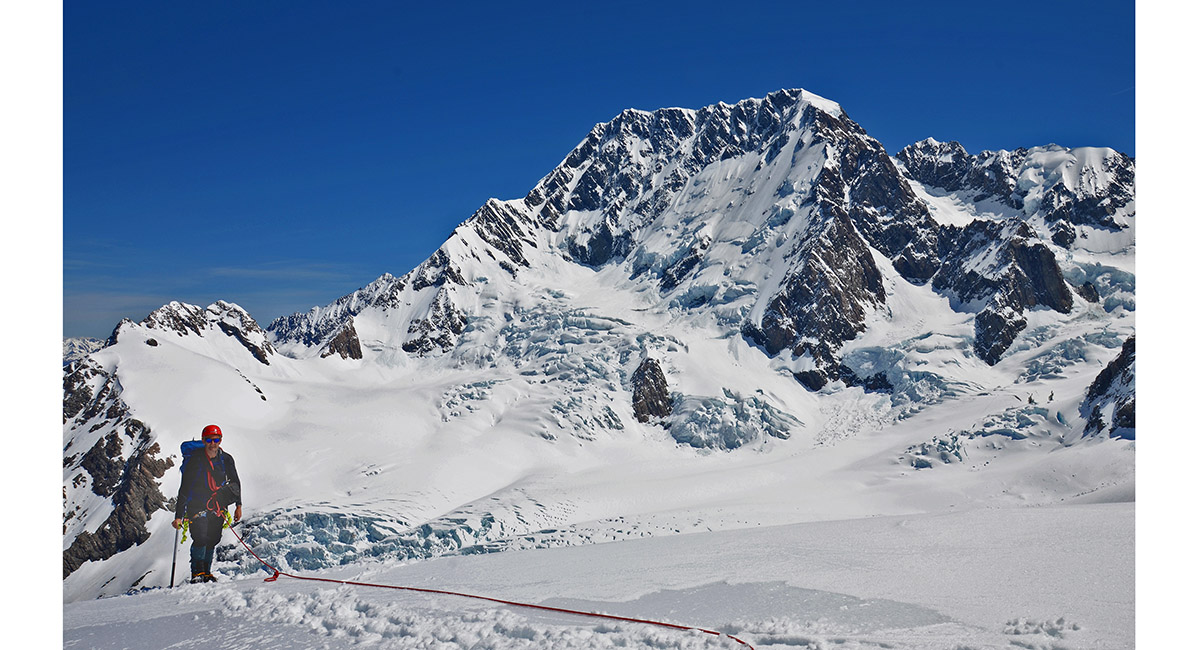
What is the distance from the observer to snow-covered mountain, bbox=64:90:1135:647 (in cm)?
6104

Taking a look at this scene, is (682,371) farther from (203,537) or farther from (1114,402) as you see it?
(203,537)

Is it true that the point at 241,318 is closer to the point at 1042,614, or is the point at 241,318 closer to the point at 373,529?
the point at 373,529

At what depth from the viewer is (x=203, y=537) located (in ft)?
46.0

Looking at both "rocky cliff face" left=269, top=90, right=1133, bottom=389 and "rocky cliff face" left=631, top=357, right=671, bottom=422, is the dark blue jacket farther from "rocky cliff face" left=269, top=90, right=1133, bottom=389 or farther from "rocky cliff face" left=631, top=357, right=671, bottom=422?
"rocky cliff face" left=269, top=90, right=1133, bottom=389

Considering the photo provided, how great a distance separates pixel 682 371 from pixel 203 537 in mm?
83765

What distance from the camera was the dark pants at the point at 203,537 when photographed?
14.0m

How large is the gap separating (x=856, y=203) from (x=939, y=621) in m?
132

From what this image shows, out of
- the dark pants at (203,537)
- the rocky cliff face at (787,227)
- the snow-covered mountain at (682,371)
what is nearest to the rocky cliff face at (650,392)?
the snow-covered mountain at (682,371)

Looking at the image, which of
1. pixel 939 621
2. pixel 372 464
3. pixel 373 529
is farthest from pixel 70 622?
pixel 372 464

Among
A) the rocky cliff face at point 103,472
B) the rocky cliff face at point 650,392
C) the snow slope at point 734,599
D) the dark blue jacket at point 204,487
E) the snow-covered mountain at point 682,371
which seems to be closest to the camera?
the snow slope at point 734,599

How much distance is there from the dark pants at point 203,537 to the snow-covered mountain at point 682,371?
29.1m

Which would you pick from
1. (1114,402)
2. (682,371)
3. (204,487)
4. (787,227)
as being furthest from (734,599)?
(787,227)

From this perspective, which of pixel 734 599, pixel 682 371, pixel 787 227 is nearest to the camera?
pixel 734 599

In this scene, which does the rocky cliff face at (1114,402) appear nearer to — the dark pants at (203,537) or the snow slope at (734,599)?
the snow slope at (734,599)
